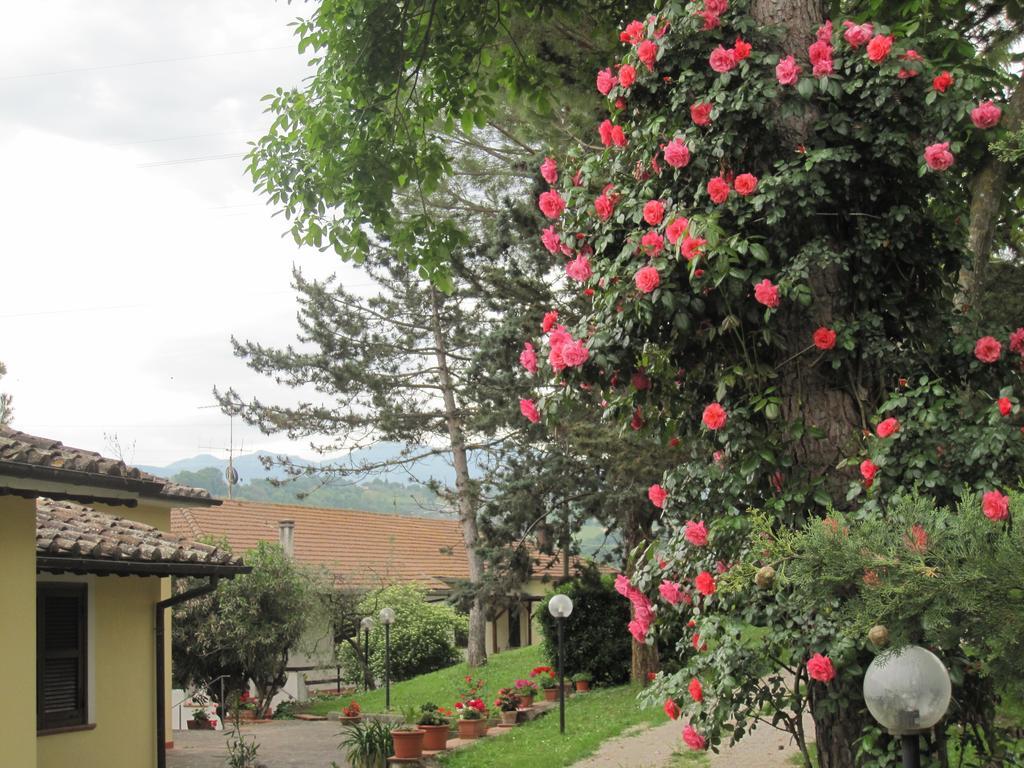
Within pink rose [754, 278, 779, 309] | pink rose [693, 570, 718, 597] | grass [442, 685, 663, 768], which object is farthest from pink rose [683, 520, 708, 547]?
grass [442, 685, 663, 768]

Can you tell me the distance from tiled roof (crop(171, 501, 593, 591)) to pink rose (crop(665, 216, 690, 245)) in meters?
25.2

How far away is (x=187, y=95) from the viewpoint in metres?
9.67

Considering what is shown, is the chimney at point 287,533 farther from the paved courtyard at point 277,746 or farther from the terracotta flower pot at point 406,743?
the terracotta flower pot at point 406,743

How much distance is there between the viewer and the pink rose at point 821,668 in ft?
13.8

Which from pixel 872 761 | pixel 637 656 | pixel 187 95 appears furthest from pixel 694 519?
pixel 637 656

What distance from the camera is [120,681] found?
1088cm

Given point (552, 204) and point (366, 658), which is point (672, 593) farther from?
point (366, 658)

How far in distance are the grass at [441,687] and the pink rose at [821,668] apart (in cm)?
1664

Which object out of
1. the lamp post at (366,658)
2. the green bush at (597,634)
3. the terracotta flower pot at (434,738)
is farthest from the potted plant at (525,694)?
the lamp post at (366,658)

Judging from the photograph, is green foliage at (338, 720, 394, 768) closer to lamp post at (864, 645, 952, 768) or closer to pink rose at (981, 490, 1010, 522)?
lamp post at (864, 645, 952, 768)

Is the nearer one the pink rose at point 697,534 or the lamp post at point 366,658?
the pink rose at point 697,534

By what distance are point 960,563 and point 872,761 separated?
2002 millimetres

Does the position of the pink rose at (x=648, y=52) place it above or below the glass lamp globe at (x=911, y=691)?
above

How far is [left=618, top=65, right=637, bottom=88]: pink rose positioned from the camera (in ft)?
16.9
